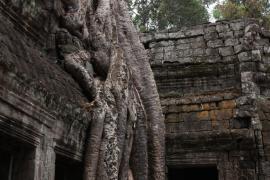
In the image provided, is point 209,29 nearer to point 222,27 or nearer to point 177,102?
point 222,27

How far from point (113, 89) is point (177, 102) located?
3.57m

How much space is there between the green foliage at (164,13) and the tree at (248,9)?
7.37 feet

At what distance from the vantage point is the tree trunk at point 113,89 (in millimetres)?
4945

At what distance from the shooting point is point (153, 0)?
77.9 feet

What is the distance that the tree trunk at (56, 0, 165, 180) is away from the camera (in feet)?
16.2

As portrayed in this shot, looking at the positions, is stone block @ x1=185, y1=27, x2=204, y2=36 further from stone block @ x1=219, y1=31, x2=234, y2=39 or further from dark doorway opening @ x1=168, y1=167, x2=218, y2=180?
dark doorway opening @ x1=168, y1=167, x2=218, y2=180

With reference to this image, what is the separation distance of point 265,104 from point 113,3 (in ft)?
11.6

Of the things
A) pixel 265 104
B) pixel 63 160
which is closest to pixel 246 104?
pixel 265 104

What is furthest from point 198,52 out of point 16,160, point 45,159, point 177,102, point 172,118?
point 16,160

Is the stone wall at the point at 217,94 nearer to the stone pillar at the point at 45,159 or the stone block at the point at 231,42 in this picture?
the stone block at the point at 231,42

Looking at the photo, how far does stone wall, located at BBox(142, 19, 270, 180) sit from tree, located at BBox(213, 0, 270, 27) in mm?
10056

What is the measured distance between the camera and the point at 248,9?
19688mm

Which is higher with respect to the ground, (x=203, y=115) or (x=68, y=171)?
(x=203, y=115)

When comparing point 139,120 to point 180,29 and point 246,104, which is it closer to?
point 246,104
